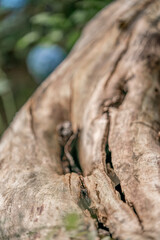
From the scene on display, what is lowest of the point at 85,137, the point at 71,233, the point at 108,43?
the point at 85,137

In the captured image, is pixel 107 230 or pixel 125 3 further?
pixel 125 3

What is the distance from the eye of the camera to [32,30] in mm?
3492

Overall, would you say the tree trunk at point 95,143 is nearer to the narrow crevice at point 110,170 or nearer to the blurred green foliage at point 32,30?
the narrow crevice at point 110,170

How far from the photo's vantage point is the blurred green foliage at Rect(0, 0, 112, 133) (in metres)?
2.90

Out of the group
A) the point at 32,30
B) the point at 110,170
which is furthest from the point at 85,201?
the point at 32,30

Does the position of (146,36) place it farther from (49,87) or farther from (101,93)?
(49,87)

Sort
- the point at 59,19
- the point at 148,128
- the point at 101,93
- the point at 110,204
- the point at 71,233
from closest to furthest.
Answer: the point at 71,233, the point at 110,204, the point at 148,128, the point at 101,93, the point at 59,19

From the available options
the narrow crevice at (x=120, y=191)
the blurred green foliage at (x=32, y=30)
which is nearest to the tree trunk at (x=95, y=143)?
the narrow crevice at (x=120, y=191)

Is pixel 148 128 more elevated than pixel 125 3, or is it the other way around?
pixel 125 3

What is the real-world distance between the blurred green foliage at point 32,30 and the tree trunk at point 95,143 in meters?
0.59

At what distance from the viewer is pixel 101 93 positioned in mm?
1621

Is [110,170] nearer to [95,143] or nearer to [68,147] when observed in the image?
[95,143]

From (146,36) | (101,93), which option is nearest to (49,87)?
(101,93)

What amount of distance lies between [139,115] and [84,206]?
0.61 metres
